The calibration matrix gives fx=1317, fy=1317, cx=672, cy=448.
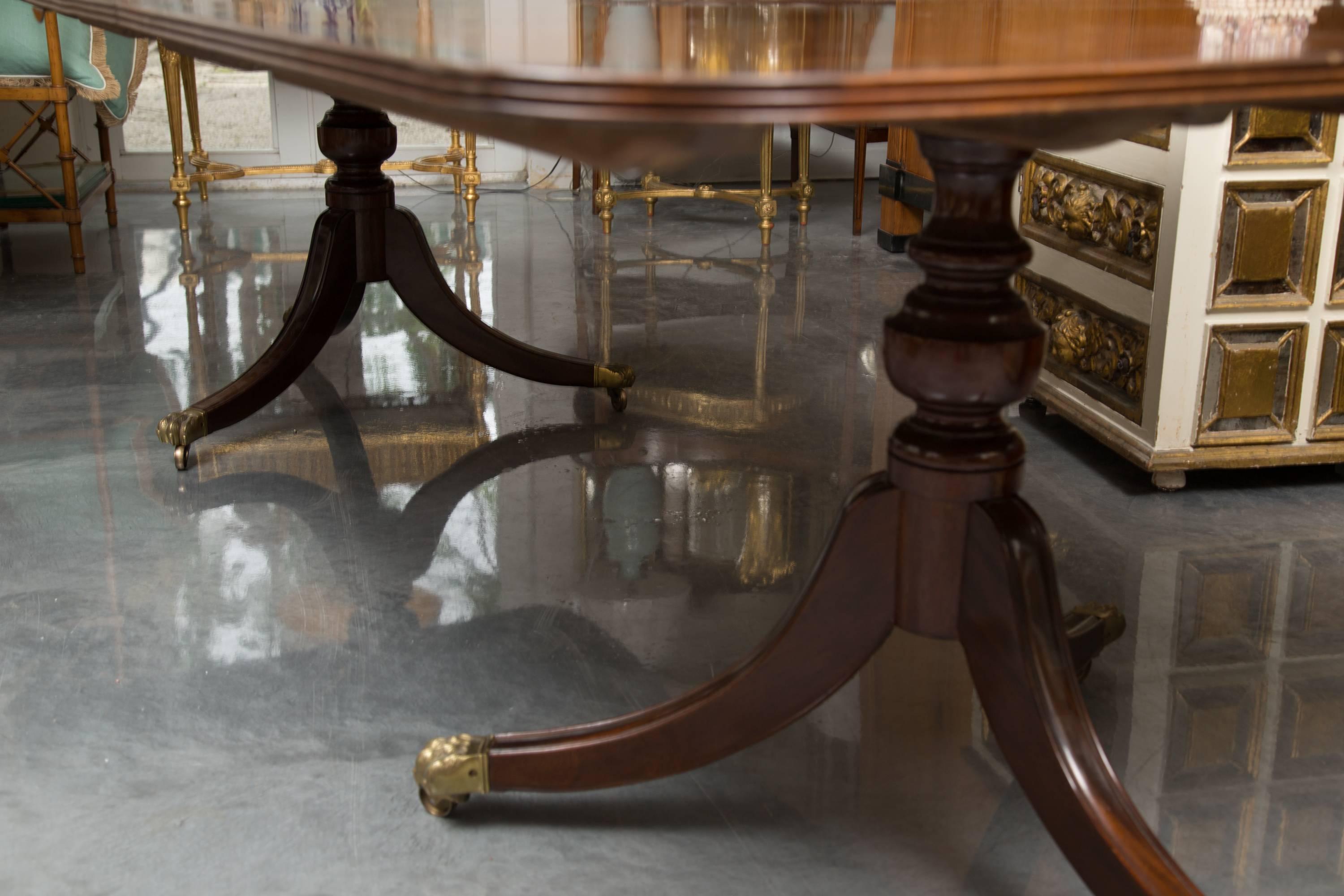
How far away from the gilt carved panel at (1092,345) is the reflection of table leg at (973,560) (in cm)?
94

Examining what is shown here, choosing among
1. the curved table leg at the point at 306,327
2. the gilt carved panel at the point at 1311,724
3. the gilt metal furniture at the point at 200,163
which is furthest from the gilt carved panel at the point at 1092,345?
the gilt metal furniture at the point at 200,163

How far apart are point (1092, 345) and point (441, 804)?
1278 millimetres

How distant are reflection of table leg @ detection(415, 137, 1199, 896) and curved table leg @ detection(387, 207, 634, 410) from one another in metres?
1.18

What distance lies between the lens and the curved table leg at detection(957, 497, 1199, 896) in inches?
36.0

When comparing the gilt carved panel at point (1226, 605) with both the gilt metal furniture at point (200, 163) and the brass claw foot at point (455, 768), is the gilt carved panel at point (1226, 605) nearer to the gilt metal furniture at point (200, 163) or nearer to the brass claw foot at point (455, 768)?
the brass claw foot at point (455, 768)

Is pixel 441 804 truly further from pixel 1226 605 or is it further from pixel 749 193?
pixel 749 193

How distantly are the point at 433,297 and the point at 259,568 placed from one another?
0.65 m

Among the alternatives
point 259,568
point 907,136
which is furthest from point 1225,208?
point 907,136

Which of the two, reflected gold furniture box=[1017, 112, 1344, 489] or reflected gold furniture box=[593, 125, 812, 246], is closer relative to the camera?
reflected gold furniture box=[1017, 112, 1344, 489]

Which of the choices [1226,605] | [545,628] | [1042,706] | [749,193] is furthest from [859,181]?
[1042,706]

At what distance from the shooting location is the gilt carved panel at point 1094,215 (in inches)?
70.7

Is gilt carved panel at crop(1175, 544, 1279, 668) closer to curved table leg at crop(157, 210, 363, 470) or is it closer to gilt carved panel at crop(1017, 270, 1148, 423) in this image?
gilt carved panel at crop(1017, 270, 1148, 423)

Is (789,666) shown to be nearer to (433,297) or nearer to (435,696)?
(435,696)

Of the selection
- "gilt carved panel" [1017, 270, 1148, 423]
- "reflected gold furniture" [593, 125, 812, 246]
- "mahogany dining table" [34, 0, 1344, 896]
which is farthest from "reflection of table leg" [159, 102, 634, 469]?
"reflected gold furniture" [593, 125, 812, 246]
